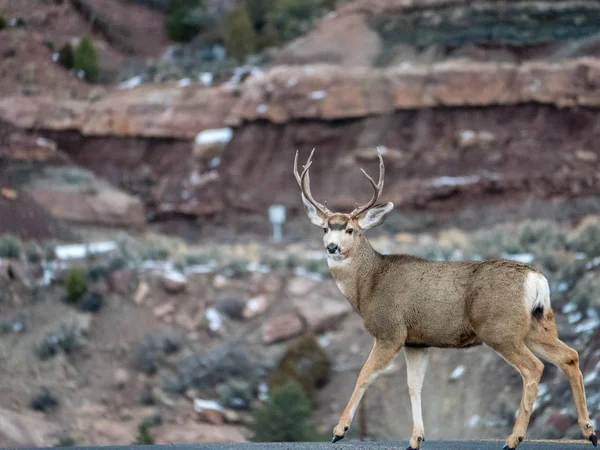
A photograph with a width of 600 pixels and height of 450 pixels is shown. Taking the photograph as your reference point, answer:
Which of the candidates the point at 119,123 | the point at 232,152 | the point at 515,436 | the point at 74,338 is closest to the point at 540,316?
the point at 515,436

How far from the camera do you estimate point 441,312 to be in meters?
9.41

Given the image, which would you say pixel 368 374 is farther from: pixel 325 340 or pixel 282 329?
pixel 282 329

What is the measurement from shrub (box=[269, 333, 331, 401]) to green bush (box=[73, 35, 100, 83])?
22.3 m

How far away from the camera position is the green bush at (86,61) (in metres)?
43.8

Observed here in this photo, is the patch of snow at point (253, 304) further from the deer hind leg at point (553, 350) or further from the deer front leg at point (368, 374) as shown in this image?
the deer hind leg at point (553, 350)

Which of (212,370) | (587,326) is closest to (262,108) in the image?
(212,370)

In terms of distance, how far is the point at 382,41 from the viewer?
4059 centimetres

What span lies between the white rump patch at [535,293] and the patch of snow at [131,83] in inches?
1371

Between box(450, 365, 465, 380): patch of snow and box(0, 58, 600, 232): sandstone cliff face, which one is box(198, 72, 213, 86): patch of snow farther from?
box(450, 365, 465, 380): patch of snow

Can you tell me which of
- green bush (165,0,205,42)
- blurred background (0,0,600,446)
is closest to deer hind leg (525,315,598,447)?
blurred background (0,0,600,446)

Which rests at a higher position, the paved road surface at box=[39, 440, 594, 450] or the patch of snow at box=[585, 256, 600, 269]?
the paved road surface at box=[39, 440, 594, 450]

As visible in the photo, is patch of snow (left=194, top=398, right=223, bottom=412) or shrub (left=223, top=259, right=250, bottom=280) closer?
patch of snow (left=194, top=398, right=223, bottom=412)

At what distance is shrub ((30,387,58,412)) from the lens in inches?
927

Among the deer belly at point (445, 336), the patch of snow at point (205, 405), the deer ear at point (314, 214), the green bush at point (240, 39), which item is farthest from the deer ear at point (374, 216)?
the green bush at point (240, 39)
